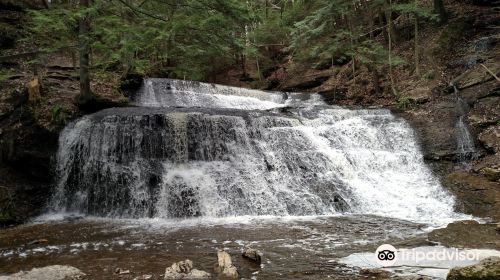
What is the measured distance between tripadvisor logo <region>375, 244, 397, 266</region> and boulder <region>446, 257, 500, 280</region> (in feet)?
4.77

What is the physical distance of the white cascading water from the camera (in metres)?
11.0

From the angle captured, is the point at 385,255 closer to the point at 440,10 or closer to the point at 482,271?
the point at 482,271

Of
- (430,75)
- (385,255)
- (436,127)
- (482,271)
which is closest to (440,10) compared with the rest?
(430,75)

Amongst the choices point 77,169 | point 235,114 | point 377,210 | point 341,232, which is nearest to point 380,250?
point 341,232

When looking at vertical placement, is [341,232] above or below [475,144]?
below

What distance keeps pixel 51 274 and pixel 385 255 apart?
4.94 m

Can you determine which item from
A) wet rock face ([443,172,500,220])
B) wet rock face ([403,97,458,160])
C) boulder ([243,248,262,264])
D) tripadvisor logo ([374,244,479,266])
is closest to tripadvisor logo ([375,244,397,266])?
tripadvisor logo ([374,244,479,266])

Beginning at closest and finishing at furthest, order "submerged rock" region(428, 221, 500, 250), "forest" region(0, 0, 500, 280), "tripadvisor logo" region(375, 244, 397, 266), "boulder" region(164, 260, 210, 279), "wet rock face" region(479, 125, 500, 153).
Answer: "boulder" region(164, 260, 210, 279) < "tripadvisor logo" region(375, 244, 397, 266) < "forest" region(0, 0, 500, 280) < "submerged rock" region(428, 221, 500, 250) < "wet rock face" region(479, 125, 500, 153)

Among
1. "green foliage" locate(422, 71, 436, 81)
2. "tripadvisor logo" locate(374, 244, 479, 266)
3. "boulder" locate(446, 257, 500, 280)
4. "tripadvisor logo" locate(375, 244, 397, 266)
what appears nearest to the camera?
"boulder" locate(446, 257, 500, 280)

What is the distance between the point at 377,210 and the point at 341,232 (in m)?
2.97

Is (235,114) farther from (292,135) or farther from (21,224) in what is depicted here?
(21,224)

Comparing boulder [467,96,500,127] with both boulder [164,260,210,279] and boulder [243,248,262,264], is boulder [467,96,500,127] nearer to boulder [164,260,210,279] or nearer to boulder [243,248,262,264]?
boulder [243,248,262,264]

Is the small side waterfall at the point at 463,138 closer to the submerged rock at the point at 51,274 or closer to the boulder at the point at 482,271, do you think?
the boulder at the point at 482,271

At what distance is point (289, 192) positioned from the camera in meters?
11.4
